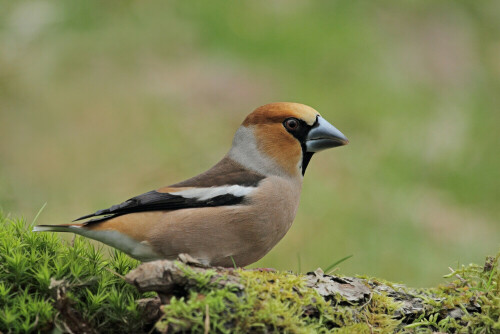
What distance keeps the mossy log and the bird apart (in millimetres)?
534

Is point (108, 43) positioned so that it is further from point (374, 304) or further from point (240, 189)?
point (374, 304)

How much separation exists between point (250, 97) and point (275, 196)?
606 cm

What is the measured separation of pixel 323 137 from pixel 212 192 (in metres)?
1.04

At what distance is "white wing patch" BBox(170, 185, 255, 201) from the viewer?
4.49 metres

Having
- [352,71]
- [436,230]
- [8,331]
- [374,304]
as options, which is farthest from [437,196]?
[8,331]

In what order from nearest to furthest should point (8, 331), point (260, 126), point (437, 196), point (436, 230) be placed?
point (8, 331) < point (260, 126) < point (436, 230) < point (437, 196)

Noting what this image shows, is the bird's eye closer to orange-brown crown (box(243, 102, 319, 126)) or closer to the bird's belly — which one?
orange-brown crown (box(243, 102, 319, 126))

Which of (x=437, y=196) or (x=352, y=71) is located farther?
(x=352, y=71)

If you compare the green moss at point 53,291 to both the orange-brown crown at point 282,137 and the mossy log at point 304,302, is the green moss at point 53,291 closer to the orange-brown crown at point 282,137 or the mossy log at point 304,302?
the mossy log at point 304,302

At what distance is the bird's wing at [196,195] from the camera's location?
4.40 meters

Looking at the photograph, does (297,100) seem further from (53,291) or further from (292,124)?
(53,291)

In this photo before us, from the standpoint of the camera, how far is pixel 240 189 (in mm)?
4562

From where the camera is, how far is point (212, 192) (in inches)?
178

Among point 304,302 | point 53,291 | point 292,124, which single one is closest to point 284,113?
point 292,124
